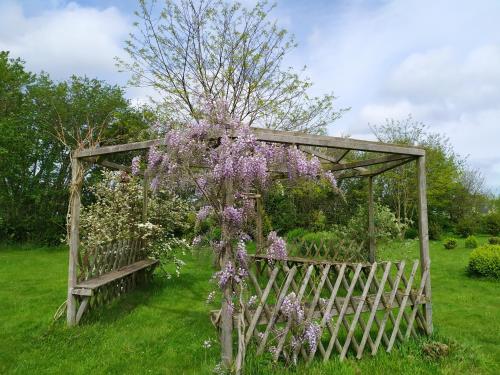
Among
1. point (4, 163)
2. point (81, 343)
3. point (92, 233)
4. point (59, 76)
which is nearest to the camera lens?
point (81, 343)

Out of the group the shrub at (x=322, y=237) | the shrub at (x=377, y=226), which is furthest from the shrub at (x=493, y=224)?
the shrub at (x=377, y=226)

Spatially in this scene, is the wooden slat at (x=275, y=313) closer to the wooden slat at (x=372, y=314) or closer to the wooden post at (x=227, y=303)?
the wooden post at (x=227, y=303)

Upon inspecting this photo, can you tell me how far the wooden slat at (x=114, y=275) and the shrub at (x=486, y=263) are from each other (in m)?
8.23

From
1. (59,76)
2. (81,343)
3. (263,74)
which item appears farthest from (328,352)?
(59,76)

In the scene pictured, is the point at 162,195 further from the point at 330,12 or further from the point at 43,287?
the point at 330,12

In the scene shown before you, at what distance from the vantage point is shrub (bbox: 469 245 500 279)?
10.2m

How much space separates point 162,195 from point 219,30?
18.1 feet

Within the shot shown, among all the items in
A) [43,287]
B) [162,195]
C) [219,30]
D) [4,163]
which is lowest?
[43,287]

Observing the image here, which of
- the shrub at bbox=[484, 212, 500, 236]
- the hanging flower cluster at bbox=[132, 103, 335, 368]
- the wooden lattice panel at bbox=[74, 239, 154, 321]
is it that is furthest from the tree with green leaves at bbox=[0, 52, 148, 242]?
the shrub at bbox=[484, 212, 500, 236]

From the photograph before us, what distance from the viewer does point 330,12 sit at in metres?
7.86

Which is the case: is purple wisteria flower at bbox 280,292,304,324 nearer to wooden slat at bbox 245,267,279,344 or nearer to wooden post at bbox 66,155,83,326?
wooden slat at bbox 245,267,279,344

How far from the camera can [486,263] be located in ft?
33.7

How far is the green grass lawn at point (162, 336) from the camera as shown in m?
4.54

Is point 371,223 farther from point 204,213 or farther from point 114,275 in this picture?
point 114,275
